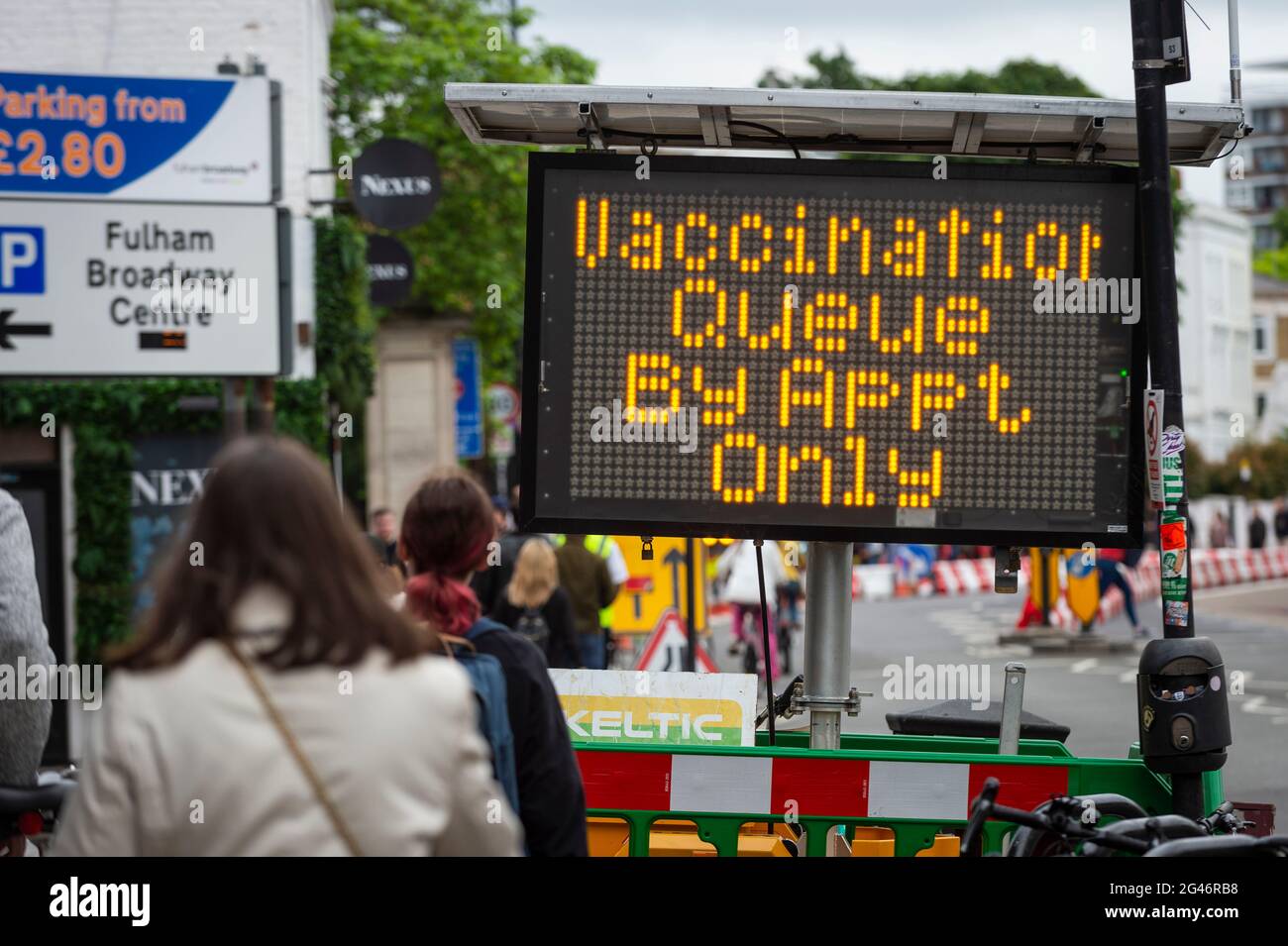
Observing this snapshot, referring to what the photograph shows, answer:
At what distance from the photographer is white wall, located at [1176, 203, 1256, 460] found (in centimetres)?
7488

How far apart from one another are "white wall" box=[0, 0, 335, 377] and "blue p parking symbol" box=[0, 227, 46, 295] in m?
7.30

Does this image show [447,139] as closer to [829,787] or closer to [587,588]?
[587,588]

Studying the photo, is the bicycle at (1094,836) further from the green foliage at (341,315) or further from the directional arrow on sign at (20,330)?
the green foliage at (341,315)

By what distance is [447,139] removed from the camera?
113 ft

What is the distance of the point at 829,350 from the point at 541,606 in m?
7.02

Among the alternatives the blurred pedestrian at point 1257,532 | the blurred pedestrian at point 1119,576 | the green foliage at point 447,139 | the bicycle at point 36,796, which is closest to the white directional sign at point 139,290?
the bicycle at point 36,796

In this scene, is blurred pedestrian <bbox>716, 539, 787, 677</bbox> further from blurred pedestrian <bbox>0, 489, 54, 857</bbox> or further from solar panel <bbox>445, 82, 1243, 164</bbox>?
blurred pedestrian <bbox>0, 489, 54, 857</bbox>

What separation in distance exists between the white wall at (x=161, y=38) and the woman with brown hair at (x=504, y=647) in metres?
14.7

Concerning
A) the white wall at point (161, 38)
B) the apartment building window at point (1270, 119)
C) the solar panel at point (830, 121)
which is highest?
the apartment building window at point (1270, 119)

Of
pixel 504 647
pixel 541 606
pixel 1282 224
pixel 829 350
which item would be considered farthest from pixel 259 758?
pixel 1282 224

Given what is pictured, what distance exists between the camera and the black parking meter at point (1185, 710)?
16.7 feet

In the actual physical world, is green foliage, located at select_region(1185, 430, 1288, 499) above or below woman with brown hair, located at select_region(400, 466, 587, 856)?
above

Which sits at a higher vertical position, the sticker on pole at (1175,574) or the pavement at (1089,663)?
the sticker on pole at (1175,574)

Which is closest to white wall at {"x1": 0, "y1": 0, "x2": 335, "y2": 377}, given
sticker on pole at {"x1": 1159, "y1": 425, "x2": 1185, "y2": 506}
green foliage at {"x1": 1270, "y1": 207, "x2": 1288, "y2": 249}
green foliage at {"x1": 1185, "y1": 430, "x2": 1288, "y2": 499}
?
sticker on pole at {"x1": 1159, "y1": 425, "x2": 1185, "y2": 506}
